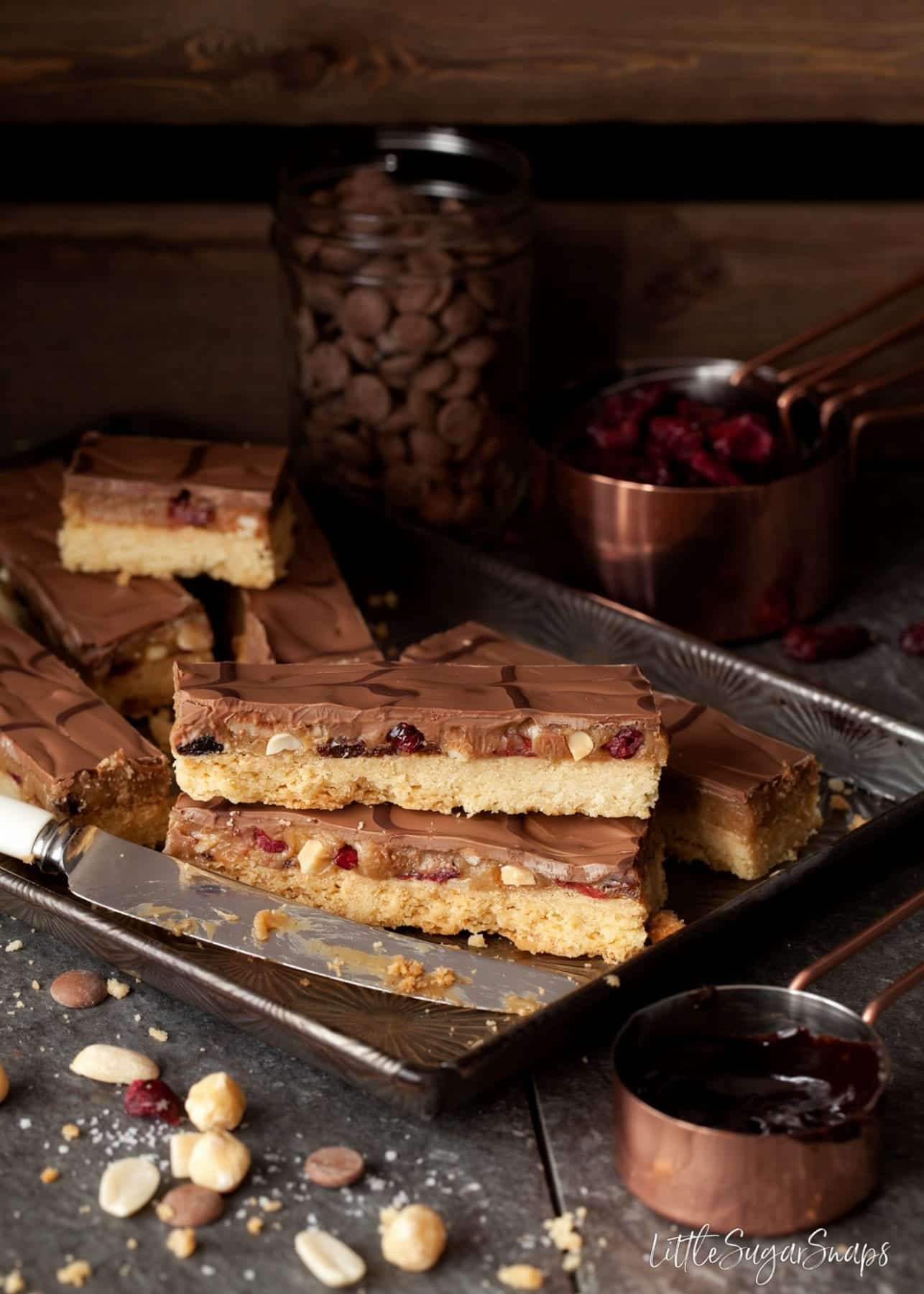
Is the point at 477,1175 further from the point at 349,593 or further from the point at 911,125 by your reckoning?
the point at 911,125

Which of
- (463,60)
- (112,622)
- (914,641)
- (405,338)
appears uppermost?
(463,60)

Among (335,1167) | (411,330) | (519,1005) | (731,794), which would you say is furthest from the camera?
(411,330)

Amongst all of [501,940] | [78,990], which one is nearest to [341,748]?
[501,940]

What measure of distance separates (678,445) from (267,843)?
106 centimetres

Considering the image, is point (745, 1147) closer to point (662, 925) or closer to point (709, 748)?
point (662, 925)

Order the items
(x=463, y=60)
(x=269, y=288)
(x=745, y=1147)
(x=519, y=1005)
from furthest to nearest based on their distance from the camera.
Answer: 1. (x=269, y=288)
2. (x=463, y=60)
3. (x=519, y=1005)
4. (x=745, y=1147)

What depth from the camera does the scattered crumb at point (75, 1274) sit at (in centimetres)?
139

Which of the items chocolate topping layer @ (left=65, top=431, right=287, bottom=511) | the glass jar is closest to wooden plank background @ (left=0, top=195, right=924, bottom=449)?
the glass jar

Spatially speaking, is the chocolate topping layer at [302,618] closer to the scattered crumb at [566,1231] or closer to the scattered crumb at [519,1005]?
the scattered crumb at [519,1005]

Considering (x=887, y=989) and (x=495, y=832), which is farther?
(x=495, y=832)

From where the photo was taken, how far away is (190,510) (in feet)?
8.00

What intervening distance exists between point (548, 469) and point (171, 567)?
64 centimetres

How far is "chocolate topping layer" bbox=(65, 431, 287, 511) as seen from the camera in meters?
2.42

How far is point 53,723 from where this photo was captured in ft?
6.71
